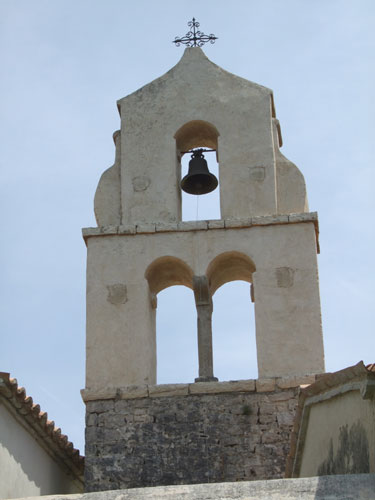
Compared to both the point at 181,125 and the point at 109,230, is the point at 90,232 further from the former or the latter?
the point at 181,125

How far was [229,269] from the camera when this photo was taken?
43.5 feet

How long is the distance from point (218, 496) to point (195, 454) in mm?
4706

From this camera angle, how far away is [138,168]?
13.6 metres

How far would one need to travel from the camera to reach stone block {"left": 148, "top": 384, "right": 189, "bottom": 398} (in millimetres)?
12016

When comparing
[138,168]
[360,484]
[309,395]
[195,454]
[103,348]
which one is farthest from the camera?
[138,168]

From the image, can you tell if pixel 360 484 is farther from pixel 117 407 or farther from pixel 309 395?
pixel 117 407

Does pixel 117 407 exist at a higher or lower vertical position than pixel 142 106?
lower

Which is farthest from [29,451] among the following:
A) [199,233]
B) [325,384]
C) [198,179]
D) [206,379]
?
[325,384]

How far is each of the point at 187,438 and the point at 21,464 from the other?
1758 millimetres

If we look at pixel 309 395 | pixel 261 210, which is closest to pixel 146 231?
pixel 261 210

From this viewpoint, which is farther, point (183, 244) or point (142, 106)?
point (142, 106)

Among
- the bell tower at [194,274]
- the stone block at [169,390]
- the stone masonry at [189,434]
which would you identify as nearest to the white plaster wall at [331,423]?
the stone masonry at [189,434]

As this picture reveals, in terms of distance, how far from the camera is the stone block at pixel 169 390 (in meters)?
12.0

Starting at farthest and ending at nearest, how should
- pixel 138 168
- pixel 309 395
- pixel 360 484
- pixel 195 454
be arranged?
pixel 138 168 → pixel 195 454 → pixel 309 395 → pixel 360 484
